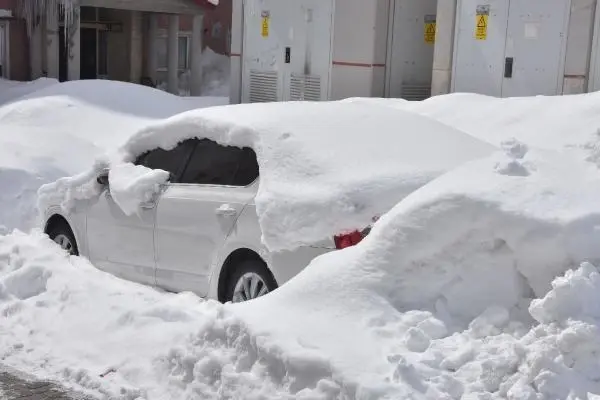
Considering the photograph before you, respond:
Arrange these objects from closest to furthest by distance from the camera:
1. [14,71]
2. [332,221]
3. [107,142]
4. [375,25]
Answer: [332,221] < [107,142] < [375,25] < [14,71]

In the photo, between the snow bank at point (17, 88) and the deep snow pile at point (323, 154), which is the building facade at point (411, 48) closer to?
the snow bank at point (17, 88)

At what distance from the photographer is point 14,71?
77.8 feet

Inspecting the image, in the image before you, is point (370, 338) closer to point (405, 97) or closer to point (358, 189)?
point (358, 189)

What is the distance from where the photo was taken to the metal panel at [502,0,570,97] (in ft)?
40.4

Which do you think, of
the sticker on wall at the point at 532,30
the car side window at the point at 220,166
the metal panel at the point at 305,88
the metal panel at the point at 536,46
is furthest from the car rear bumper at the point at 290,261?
A: the metal panel at the point at 305,88

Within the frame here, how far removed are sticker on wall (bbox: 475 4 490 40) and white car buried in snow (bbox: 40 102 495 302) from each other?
20.9ft

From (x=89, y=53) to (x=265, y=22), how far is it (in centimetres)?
1308

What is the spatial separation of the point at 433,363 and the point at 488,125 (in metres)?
7.10

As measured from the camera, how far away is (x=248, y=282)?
6211 mm

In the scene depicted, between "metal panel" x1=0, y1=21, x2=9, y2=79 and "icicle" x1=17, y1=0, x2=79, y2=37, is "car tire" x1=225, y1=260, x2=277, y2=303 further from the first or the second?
"metal panel" x1=0, y1=21, x2=9, y2=79

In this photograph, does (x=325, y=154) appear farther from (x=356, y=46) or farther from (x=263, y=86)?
(x=263, y=86)

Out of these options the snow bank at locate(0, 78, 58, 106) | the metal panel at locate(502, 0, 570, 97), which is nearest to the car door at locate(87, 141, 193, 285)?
the metal panel at locate(502, 0, 570, 97)

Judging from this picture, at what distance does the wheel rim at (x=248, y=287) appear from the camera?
6.12 m

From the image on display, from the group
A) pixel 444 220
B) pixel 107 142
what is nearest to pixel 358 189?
pixel 444 220
